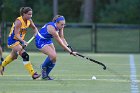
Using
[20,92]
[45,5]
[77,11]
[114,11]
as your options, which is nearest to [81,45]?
[114,11]

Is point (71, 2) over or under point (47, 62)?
under

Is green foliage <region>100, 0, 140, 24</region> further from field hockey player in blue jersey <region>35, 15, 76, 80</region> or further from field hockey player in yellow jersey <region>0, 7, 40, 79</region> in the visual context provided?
field hockey player in blue jersey <region>35, 15, 76, 80</region>

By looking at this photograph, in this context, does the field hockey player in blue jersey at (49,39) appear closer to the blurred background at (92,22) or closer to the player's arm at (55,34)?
the player's arm at (55,34)

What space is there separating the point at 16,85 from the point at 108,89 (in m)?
2.18

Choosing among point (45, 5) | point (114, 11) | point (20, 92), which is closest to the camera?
point (20, 92)

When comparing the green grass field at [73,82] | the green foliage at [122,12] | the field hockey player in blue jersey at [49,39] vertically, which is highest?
the field hockey player in blue jersey at [49,39]

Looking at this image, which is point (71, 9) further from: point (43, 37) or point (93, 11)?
point (43, 37)

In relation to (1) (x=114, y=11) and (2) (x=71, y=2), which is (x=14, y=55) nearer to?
(1) (x=114, y=11)

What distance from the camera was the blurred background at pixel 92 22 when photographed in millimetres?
35253

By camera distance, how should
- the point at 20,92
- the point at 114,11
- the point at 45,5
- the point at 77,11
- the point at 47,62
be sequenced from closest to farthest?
1. the point at 20,92
2. the point at 47,62
3. the point at 114,11
4. the point at 45,5
5. the point at 77,11

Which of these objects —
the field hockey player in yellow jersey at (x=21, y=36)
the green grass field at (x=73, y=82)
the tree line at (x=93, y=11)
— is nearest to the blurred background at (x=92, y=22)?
the tree line at (x=93, y=11)

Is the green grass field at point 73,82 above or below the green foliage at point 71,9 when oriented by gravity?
above

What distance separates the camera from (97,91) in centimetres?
1405

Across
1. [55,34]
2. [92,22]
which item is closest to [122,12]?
[92,22]
